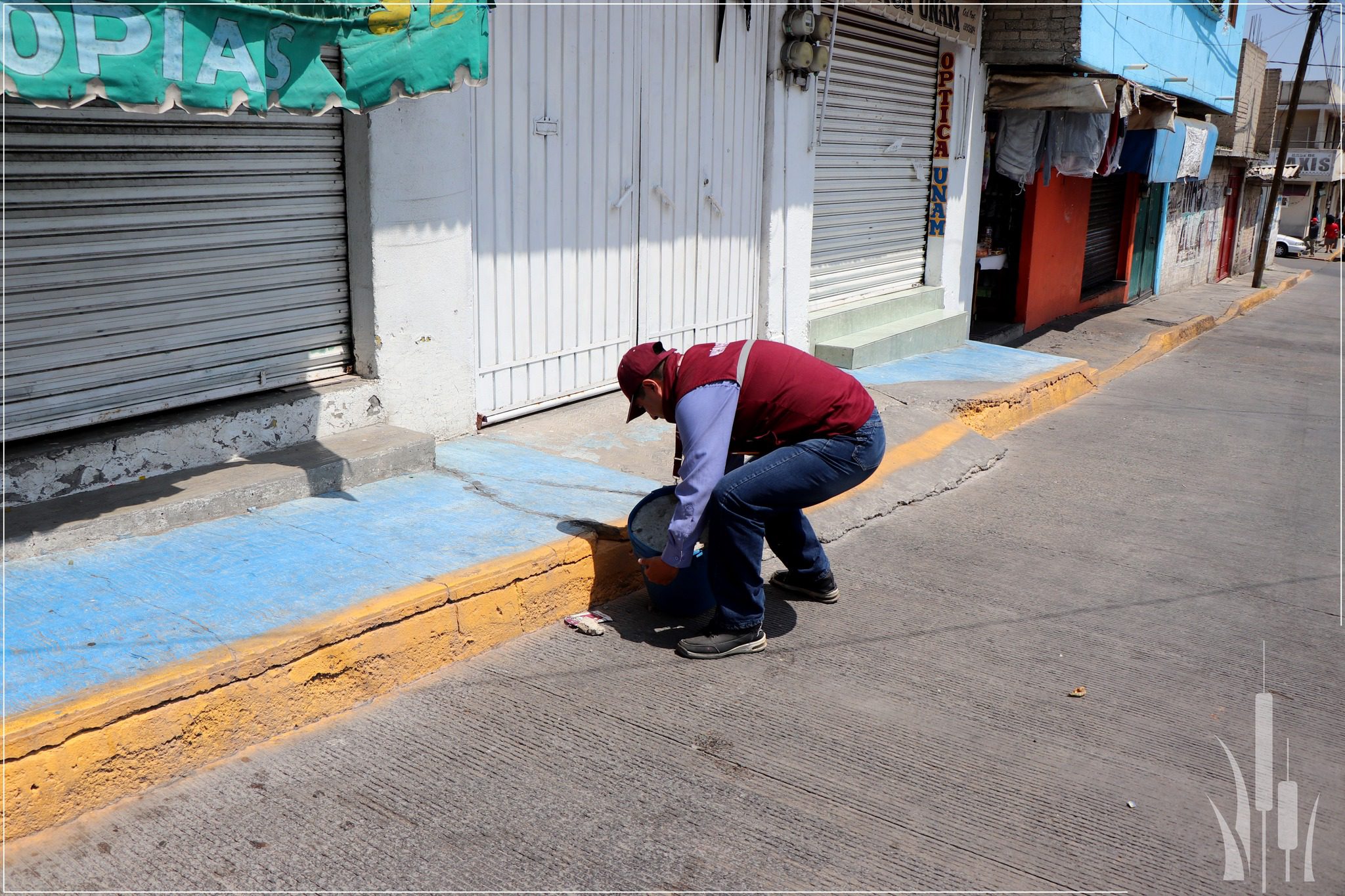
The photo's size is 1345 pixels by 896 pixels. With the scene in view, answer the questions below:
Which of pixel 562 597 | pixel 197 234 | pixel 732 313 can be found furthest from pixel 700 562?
pixel 732 313

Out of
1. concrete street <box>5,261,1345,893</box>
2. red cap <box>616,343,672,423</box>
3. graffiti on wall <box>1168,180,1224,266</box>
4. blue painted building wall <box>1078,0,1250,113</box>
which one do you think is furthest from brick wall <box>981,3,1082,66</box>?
graffiti on wall <box>1168,180,1224,266</box>

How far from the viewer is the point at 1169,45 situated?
16.2m

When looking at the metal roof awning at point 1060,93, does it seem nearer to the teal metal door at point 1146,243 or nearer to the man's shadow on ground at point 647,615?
the teal metal door at point 1146,243

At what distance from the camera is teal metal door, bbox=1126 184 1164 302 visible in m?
20.8

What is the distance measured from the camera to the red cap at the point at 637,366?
422 centimetres

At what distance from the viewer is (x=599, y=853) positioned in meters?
3.11

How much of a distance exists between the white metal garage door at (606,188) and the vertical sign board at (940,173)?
3.77 metres

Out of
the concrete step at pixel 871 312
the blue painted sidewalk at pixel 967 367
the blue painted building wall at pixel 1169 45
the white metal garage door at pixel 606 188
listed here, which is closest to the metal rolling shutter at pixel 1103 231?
the blue painted building wall at pixel 1169 45

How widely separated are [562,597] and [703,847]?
1.79 m

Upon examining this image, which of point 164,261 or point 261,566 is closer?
point 261,566

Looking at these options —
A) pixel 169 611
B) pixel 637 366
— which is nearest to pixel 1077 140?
pixel 637 366

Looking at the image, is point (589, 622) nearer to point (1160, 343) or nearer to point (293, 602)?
point (293, 602)

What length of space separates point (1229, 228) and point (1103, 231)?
13.0 meters

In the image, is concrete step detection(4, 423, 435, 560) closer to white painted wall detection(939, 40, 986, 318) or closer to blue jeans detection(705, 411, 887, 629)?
blue jeans detection(705, 411, 887, 629)
